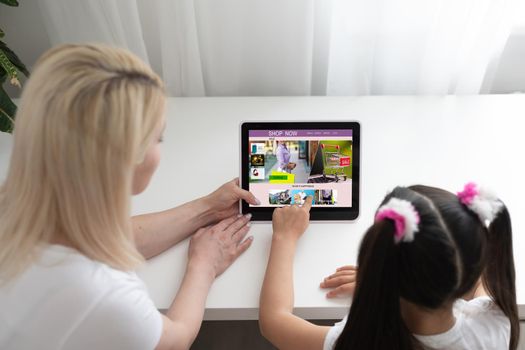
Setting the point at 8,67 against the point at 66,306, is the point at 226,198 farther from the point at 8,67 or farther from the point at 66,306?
the point at 8,67

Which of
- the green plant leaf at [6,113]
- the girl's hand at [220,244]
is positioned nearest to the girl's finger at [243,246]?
the girl's hand at [220,244]

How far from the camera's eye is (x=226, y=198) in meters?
0.92

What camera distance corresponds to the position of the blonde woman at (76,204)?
1.88 ft

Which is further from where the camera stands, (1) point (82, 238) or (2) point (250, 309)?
(2) point (250, 309)

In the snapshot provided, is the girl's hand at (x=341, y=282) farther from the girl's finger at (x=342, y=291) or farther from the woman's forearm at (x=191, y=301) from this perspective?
the woman's forearm at (x=191, y=301)

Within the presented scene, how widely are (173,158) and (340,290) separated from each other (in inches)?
18.5

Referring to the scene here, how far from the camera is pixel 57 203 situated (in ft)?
1.98

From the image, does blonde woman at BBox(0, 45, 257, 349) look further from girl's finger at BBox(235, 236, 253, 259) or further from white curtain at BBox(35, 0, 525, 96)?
white curtain at BBox(35, 0, 525, 96)

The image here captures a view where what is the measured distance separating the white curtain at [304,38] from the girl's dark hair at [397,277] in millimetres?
669

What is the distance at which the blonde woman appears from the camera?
1.88 ft

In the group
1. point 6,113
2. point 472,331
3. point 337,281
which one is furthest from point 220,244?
point 6,113

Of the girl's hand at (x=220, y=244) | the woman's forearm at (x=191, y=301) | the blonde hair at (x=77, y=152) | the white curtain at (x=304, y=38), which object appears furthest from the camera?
the white curtain at (x=304, y=38)

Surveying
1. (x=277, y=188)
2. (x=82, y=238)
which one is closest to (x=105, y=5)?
(x=277, y=188)

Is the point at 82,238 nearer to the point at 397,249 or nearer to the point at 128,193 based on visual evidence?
the point at 128,193
